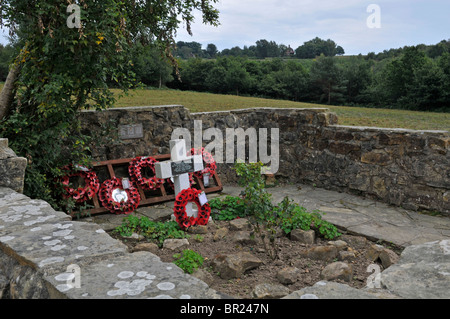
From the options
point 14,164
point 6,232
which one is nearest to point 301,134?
point 14,164

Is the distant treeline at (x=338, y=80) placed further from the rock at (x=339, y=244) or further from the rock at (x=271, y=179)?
the rock at (x=339, y=244)

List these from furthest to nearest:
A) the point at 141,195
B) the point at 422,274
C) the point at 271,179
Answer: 1. the point at 271,179
2. the point at 141,195
3. the point at 422,274

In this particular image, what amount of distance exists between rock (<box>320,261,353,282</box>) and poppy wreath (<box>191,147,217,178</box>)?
3.65 metres

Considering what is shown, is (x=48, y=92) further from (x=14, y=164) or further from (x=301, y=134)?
(x=301, y=134)

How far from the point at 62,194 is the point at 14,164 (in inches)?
84.1

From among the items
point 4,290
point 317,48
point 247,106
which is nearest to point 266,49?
point 317,48

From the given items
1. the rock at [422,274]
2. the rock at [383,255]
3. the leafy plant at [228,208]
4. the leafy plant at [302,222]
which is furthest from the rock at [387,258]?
the leafy plant at [228,208]

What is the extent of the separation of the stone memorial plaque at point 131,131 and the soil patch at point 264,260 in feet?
7.40

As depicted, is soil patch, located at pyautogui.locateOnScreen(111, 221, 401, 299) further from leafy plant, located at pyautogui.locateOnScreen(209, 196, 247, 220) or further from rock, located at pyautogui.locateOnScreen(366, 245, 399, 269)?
leafy plant, located at pyautogui.locateOnScreen(209, 196, 247, 220)

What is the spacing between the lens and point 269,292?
320cm

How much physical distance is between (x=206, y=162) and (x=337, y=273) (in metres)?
3.84

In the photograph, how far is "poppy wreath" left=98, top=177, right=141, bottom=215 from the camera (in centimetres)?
593

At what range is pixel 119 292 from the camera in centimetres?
178

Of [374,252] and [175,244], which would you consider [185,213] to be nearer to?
[175,244]
